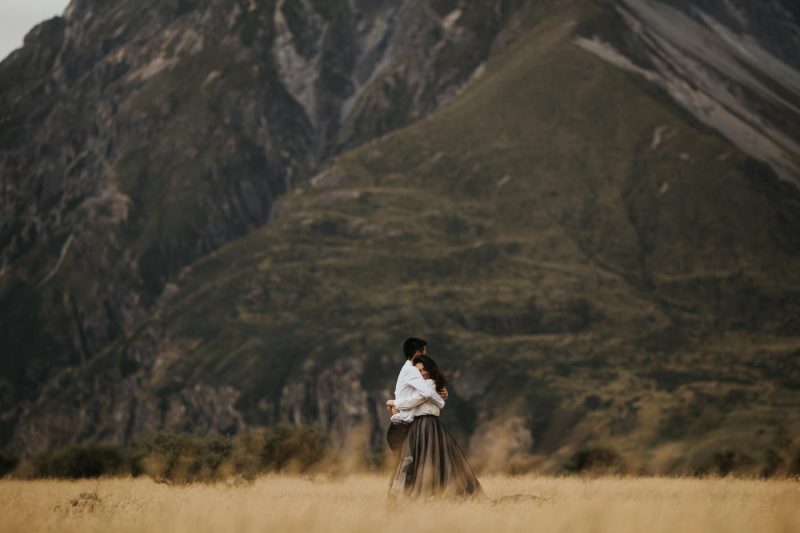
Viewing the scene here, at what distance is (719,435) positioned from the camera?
138000 mm

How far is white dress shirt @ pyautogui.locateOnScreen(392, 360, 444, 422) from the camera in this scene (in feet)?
68.6

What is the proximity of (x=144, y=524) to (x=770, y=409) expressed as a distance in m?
142

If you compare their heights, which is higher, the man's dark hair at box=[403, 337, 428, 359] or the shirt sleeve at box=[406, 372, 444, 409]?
the man's dark hair at box=[403, 337, 428, 359]

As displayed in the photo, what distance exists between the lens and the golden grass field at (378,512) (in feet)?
53.2

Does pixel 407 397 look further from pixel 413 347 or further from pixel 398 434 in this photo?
pixel 413 347

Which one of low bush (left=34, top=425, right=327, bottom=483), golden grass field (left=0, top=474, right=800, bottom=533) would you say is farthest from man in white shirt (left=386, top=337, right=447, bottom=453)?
low bush (left=34, top=425, right=327, bottom=483)

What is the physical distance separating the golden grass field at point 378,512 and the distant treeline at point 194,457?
8.85 metres

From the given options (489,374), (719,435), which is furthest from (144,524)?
(489,374)

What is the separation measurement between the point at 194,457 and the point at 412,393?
1582cm

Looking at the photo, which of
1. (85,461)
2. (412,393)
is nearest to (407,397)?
(412,393)

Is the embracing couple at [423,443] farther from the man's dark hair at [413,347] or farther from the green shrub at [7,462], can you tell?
the green shrub at [7,462]

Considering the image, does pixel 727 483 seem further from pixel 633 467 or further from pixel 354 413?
pixel 354 413

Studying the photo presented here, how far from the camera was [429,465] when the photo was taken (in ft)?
66.9

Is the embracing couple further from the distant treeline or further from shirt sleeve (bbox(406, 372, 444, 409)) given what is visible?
the distant treeline
